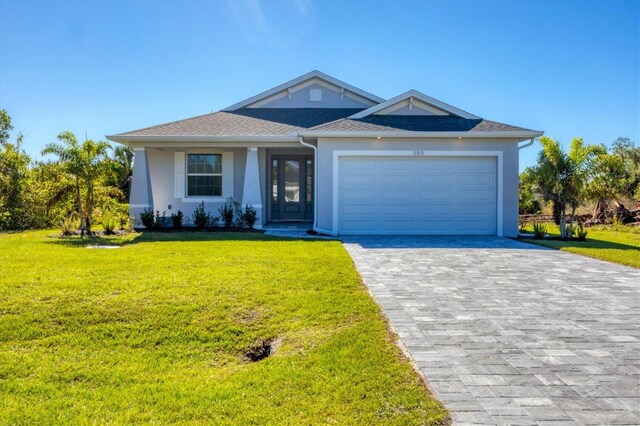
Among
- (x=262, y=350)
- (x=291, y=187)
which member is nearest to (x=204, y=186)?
(x=291, y=187)

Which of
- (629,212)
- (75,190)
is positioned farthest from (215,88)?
(629,212)

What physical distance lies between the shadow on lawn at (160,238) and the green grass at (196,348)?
10.5ft

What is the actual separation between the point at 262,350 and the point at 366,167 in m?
9.53

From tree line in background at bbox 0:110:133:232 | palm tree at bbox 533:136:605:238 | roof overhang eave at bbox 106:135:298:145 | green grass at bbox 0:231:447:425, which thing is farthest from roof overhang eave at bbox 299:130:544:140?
tree line in background at bbox 0:110:133:232

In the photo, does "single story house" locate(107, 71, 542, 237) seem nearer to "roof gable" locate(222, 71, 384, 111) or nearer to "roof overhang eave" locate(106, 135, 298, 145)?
"roof overhang eave" locate(106, 135, 298, 145)

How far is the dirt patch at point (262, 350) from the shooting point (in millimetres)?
3895

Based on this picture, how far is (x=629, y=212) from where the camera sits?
61.6 feet

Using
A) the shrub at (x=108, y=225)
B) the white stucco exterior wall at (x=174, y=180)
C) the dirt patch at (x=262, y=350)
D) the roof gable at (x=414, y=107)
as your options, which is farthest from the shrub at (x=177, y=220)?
the dirt patch at (x=262, y=350)

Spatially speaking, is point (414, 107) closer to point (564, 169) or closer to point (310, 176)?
point (310, 176)

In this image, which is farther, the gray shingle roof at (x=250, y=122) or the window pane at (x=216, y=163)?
the window pane at (x=216, y=163)

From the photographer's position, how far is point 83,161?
1185cm

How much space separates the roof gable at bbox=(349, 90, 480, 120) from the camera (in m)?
14.1

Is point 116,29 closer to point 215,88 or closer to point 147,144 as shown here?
point 147,144

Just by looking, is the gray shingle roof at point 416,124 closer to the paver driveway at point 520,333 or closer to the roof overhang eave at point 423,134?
the roof overhang eave at point 423,134
